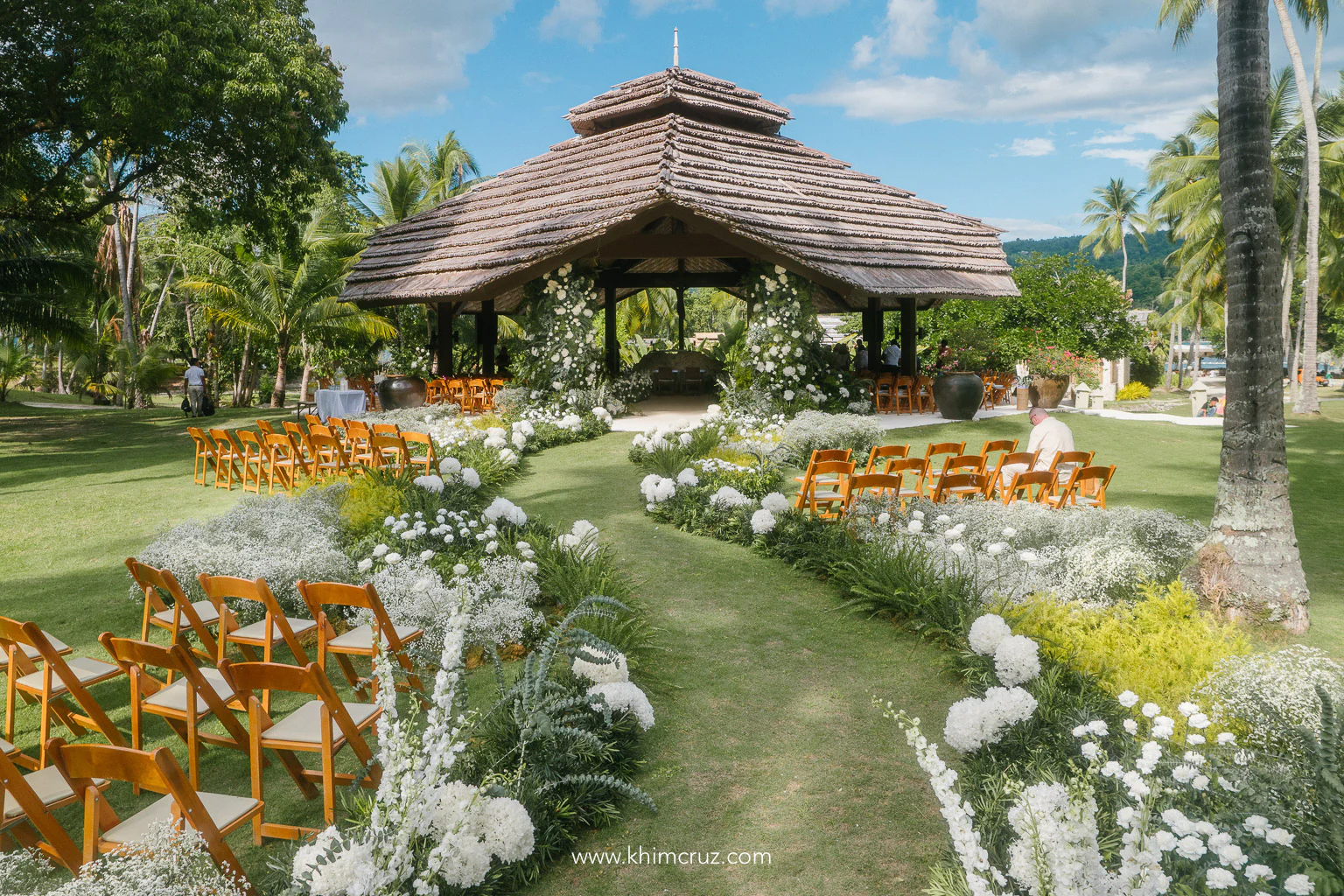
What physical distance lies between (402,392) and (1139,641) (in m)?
15.3

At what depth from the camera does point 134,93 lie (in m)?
13.5

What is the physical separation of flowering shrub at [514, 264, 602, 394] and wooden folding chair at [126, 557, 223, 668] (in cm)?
1045

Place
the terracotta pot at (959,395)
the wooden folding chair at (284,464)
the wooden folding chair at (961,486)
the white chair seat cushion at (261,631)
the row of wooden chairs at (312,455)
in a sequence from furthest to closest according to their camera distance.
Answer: the terracotta pot at (959,395) < the wooden folding chair at (284,464) < the row of wooden chairs at (312,455) < the wooden folding chair at (961,486) < the white chair seat cushion at (261,631)

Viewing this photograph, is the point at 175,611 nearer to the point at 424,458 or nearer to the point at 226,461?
the point at 424,458

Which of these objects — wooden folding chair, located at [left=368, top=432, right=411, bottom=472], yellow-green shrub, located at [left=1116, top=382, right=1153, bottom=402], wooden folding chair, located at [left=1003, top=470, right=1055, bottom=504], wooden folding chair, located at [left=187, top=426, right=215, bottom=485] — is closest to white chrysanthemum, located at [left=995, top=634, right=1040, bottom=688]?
wooden folding chair, located at [left=1003, top=470, right=1055, bottom=504]

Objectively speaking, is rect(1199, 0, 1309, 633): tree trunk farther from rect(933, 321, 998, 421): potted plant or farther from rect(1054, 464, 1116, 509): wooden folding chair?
rect(933, 321, 998, 421): potted plant

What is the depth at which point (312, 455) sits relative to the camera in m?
10.4

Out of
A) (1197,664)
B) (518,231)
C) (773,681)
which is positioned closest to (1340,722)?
(1197,664)

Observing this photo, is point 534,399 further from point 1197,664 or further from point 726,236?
point 1197,664

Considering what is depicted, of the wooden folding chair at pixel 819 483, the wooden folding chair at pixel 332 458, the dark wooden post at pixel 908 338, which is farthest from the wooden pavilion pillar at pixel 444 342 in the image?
the wooden folding chair at pixel 819 483

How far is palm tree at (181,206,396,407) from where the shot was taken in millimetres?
25859

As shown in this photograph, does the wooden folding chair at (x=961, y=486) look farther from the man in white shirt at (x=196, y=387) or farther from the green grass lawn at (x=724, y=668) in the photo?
the man in white shirt at (x=196, y=387)

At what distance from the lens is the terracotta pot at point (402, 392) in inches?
687

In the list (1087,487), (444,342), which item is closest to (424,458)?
(1087,487)
